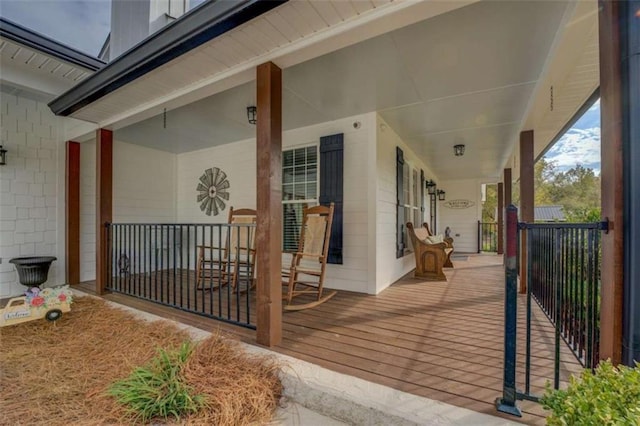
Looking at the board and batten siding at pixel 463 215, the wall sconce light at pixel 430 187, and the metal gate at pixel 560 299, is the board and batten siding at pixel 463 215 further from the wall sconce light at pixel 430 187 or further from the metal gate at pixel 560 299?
the metal gate at pixel 560 299

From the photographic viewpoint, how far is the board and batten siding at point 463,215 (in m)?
10.0

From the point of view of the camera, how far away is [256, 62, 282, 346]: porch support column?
2275 millimetres

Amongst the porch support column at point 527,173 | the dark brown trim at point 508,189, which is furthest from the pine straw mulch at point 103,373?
the dark brown trim at point 508,189

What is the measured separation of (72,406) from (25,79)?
408cm

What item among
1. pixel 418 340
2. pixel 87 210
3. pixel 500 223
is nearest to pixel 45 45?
pixel 87 210

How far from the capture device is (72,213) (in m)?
4.45

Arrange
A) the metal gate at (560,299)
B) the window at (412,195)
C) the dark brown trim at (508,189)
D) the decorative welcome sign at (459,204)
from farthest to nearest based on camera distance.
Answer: the decorative welcome sign at (459,204) < the dark brown trim at (508,189) < the window at (412,195) < the metal gate at (560,299)

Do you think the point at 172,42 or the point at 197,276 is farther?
the point at 197,276

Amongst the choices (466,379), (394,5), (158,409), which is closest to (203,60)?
(394,5)

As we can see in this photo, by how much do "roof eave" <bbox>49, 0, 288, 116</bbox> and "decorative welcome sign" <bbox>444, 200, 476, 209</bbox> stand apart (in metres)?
10.1

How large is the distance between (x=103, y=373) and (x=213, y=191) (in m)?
4.14

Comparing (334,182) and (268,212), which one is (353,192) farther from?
(268,212)

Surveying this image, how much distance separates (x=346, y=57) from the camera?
2.57m

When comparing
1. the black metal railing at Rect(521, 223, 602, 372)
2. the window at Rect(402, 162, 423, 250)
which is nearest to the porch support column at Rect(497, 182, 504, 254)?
the window at Rect(402, 162, 423, 250)
